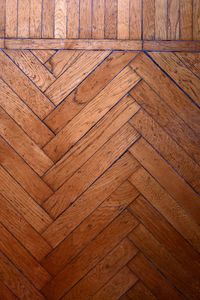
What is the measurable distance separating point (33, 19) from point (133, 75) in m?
0.40

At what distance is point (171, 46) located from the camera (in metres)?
1.17

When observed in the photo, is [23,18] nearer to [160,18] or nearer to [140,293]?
[160,18]

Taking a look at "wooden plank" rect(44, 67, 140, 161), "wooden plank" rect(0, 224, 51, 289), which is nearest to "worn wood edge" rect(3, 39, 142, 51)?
"wooden plank" rect(44, 67, 140, 161)

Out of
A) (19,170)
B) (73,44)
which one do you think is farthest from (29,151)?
(73,44)

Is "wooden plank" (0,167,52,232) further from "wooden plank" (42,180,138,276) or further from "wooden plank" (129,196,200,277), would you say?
"wooden plank" (129,196,200,277)

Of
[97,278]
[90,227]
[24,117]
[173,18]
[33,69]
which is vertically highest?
[33,69]

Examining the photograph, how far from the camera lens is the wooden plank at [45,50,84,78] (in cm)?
117

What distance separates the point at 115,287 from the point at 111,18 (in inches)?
36.1

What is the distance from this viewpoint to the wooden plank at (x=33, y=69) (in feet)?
3.83

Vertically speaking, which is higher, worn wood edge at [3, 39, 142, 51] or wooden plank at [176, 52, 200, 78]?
worn wood edge at [3, 39, 142, 51]

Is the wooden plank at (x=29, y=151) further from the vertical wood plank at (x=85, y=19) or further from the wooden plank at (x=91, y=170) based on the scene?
the vertical wood plank at (x=85, y=19)

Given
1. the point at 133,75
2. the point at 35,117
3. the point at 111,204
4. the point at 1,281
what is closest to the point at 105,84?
the point at 133,75

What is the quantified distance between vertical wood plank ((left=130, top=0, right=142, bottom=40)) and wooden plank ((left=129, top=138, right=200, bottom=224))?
400mm

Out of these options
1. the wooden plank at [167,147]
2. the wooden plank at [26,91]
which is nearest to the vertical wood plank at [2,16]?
the wooden plank at [26,91]
